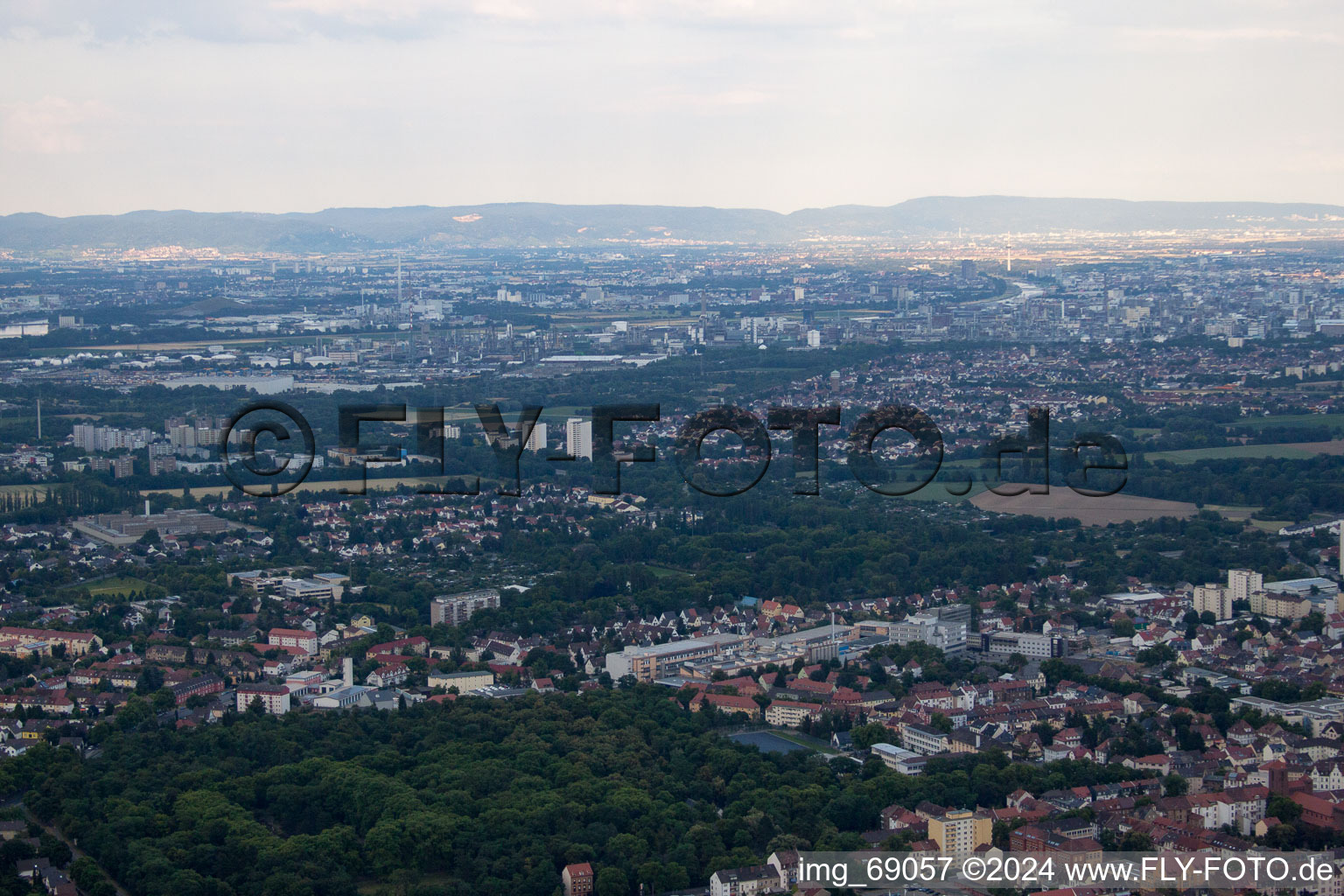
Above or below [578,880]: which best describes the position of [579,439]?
above

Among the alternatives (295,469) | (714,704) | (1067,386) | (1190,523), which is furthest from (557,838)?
(1067,386)

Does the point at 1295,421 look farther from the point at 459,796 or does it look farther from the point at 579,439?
the point at 459,796

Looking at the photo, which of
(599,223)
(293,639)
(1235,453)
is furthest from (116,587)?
(599,223)

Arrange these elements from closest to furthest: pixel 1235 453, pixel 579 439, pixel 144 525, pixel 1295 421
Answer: pixel 144 525, pixel 1235 453, pixel 579 439, pixel 1295 421

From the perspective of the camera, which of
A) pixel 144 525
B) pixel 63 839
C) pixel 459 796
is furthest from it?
pixel 144 525

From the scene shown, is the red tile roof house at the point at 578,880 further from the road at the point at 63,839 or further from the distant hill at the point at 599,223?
the distant hill at the point at 599,223

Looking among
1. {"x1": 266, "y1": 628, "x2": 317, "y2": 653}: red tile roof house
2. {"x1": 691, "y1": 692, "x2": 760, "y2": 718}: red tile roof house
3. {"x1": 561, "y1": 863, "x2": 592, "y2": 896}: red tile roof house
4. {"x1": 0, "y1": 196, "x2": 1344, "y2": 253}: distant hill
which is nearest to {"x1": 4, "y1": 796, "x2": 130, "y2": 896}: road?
{"x1": 561, "y1": 863, "x2": 592, "y2": 896}: red tile roof house

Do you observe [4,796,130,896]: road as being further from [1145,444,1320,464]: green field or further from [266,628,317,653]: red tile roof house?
[1145,444,1320,464]: green field

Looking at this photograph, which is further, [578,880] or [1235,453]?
[1235,453]
